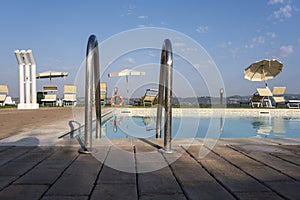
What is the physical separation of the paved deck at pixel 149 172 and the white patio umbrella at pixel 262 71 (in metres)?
→ 14.7

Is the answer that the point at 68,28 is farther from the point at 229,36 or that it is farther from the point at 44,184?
the point at 44,184

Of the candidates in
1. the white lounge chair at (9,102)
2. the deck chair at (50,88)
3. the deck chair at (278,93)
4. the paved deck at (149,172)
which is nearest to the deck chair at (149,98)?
the deck chair at (50,88)

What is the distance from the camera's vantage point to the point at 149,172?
86.2 inches

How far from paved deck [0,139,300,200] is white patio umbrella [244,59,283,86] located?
14720 millimetres

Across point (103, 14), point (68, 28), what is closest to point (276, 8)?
point (103, 14)

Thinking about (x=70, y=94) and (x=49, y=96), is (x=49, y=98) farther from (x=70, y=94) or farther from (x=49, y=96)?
(x=70, y=94)

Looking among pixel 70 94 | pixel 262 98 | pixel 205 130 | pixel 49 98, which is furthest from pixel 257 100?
pixel 49 98

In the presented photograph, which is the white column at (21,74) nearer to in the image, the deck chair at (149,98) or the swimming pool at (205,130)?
the deck chair at (149,98)

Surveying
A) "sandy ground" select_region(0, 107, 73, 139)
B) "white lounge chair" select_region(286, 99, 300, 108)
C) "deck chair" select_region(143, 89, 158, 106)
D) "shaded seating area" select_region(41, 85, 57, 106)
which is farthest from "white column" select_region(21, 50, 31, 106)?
"white lounge chair" select_region(286, 99, 300, 108)

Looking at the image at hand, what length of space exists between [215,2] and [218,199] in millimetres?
12881

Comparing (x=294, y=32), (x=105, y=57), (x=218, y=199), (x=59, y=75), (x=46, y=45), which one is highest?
(x=294, y=32)

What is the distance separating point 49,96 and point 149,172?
17.1m

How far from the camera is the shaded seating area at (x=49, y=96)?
1758 cm

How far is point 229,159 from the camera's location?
2.66 meters
